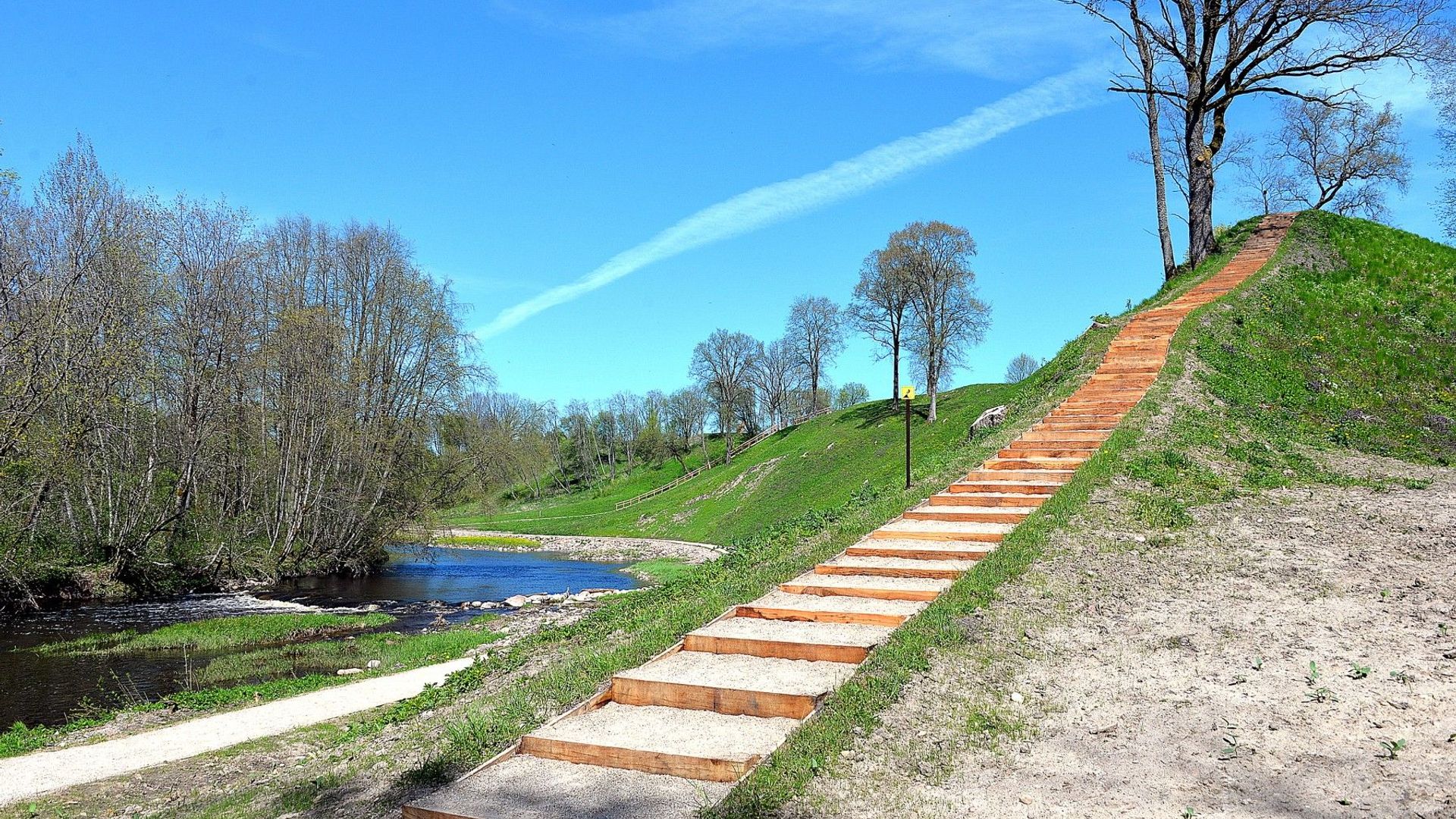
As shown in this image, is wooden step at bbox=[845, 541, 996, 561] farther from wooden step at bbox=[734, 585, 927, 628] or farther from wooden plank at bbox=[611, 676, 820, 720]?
wooden plank at bbox=[611, 676, 820, 720]

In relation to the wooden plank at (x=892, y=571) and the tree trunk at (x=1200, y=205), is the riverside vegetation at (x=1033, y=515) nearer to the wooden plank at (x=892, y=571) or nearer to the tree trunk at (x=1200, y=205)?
the wooden plank at (x=892, y=571)

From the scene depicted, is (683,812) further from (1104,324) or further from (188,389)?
(188,389)

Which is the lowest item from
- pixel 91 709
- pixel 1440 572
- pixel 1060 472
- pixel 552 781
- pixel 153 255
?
pixel 91 709

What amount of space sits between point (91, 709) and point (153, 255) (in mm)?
19710

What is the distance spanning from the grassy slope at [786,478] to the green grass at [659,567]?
3.54 m

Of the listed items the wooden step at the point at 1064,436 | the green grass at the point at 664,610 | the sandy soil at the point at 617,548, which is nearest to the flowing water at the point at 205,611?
the sandy soil at the point at 617,548

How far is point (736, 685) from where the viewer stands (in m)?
6.23

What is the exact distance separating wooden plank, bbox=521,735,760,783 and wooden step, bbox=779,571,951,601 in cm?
326

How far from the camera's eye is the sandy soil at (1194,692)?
4543mm

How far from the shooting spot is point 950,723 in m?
5.50

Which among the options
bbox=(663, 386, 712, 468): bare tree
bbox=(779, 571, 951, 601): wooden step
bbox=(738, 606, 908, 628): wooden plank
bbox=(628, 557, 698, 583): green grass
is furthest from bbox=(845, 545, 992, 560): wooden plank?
bbox=(663, 386, 712, 468): bare tree

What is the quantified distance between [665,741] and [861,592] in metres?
3.21

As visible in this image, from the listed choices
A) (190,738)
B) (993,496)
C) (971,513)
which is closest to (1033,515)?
(971,513)

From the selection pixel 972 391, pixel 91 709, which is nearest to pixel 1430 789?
pixel 91 709
